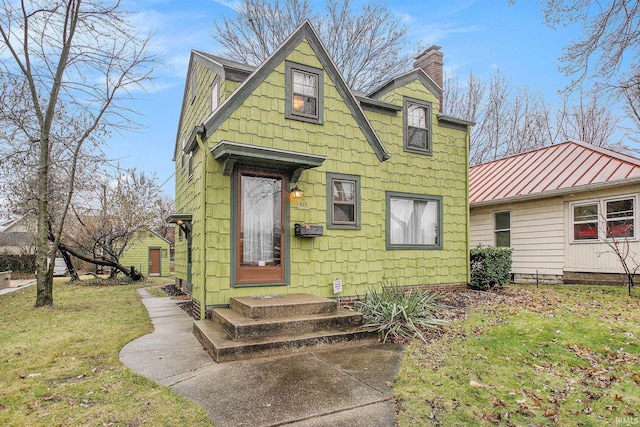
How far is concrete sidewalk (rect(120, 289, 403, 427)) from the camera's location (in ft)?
10.8

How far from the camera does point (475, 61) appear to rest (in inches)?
802

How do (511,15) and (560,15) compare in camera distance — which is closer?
(560,15)

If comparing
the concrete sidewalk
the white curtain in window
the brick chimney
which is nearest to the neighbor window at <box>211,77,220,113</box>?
the white curtain in window

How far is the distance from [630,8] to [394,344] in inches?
203

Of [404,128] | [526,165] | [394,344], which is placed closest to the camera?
[394,344]

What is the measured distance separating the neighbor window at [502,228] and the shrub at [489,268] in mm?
2455

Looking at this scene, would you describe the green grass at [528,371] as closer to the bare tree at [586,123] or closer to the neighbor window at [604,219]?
the neighbor window at [604,219]

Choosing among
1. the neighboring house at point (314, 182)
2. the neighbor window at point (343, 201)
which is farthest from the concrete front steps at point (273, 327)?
the neighbor window at point (343, 201)

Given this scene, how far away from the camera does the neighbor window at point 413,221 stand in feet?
29.6

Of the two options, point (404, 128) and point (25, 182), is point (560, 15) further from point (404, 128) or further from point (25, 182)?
point (25, 182)

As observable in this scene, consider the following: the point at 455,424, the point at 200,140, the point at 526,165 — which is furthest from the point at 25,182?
the point at 526,165

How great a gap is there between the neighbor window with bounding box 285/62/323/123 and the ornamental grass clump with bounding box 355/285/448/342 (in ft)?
13.2

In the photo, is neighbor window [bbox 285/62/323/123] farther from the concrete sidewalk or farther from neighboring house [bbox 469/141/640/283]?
neighboring house [bbox 469/141/640/283]

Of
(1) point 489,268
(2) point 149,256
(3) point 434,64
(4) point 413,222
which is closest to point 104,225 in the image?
(2) point 149,256
